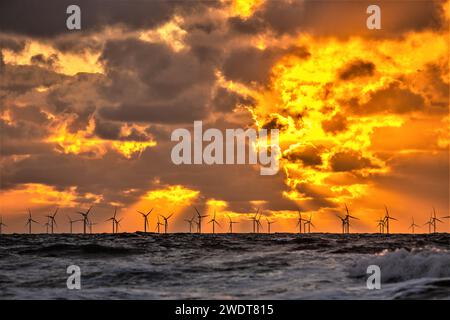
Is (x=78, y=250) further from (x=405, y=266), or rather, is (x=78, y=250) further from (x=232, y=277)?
(x=405, y=266)

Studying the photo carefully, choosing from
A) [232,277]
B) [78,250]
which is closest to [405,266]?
[232,277]

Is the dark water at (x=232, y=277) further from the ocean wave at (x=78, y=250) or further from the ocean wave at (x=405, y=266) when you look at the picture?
the ocean wave at (x=78, y=250)

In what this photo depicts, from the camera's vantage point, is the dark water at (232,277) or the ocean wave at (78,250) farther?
the ocean wave at (78,250)

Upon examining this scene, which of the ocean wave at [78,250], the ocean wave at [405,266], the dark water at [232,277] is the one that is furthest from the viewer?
the ocean wave at [78,250]

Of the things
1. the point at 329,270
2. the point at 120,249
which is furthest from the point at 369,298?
the point at 120,249

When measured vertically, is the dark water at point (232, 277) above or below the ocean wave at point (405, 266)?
below

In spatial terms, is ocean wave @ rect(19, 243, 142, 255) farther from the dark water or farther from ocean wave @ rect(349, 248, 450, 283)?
ocean wave @ rect(349, 248, 450, 283)

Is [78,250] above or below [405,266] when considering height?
below

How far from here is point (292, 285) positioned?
106ft

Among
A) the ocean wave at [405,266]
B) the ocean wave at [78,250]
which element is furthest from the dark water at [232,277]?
the ocean wave at [78,250]

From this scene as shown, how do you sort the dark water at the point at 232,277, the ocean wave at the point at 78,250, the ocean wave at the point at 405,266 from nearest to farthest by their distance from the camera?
the dark water at the point at 232,277 → the ocean wave at the point at 405,266 → the ocean wave at the point at 78,250

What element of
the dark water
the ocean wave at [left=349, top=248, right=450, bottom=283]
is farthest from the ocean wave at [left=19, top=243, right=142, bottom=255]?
the ocean wave at [left=349, top=248, right=450, bottom=283]
